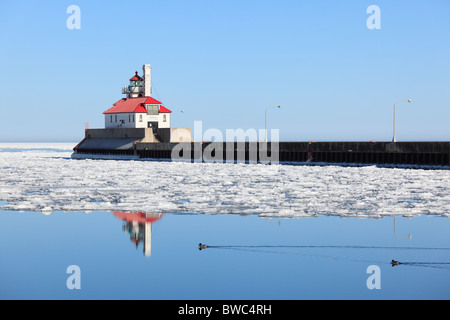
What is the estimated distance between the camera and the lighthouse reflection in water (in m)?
12.4

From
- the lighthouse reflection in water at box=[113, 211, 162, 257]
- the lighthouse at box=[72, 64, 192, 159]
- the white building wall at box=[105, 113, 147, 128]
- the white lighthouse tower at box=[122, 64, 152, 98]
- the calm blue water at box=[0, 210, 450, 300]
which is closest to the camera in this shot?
the calm blue water at box=[0, 210, 450, 300]

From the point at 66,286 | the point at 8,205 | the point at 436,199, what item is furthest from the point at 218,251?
the point at 436,199

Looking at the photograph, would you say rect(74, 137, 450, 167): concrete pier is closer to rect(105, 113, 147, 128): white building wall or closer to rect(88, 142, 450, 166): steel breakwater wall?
rect(88, 142, 450, 166): steel breakwater wall

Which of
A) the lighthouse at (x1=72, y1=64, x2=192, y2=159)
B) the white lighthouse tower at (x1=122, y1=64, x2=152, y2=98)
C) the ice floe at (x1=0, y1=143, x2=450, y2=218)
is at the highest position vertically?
the white lighthouse tower at (x1=122, y1=64, x2=152, y2=98)

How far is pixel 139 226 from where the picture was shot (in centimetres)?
1453

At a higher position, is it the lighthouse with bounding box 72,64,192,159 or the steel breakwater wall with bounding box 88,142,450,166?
the lighthouse with bounding box 72,64,192,159

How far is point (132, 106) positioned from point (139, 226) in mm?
66724

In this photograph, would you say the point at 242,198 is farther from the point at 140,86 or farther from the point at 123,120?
the point at 140,86

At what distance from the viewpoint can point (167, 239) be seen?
12.8 metres

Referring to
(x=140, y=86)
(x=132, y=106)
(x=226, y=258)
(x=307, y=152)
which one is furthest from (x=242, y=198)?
(x=140, y=86)

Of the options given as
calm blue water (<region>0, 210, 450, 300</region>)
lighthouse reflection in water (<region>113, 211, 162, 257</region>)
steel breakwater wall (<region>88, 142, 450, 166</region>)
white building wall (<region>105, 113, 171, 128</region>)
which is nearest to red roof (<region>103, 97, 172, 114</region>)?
white building wall (<region>105, 113, 171, 128</region>)

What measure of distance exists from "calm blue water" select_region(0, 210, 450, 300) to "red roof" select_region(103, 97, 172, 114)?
6300cm

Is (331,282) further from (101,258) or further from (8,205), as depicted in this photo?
(8,205)

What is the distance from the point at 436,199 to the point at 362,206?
145 inches
